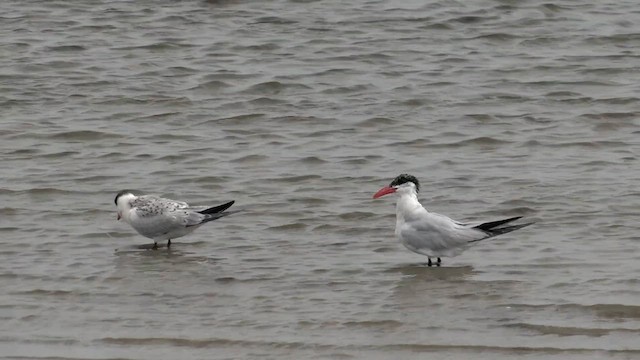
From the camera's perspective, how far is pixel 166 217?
10867 mm

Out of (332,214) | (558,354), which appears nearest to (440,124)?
(332,214)

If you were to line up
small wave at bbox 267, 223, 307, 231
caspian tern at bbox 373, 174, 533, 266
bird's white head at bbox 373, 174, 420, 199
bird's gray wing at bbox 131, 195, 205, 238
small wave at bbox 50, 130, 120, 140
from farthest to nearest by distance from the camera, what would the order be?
small wave at bbox 50, 130, 120, 140 → small wave at bbox 267, 223, 307, 231 → bird's gray wing at bbox 131, 195, 205, 238 → bird's white head at bbox 373, 174, 420, 199 → caspian tern at bbox 373, 174, 533, 266

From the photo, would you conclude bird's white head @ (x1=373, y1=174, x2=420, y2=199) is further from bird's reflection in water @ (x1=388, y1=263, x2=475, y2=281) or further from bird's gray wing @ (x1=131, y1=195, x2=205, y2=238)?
bird's gray wing @ (x1=131, y1=195, x2=205, y2=238)

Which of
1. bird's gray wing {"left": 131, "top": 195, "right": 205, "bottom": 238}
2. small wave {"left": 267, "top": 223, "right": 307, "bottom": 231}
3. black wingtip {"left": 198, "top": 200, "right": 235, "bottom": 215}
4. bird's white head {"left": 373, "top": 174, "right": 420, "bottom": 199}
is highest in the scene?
bird's white head {"left": 373, "top": 174, "right": 420, "bottom": 199}

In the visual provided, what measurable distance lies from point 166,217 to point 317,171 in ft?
8.35

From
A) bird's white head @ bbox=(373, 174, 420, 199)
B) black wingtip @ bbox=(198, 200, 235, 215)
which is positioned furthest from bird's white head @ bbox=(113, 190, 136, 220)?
bird's white head @ bbox=(373, 174, 420, 199)

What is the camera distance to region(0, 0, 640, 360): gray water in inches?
333

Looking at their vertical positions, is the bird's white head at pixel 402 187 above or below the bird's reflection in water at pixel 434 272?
above

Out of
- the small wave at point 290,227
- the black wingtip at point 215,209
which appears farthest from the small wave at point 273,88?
the black wingtip at point 215,209

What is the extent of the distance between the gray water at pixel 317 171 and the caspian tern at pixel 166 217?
0.23m

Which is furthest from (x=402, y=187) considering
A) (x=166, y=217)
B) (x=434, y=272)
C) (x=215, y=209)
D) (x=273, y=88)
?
(x=273, y=88)

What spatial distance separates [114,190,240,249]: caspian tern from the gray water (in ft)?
0.74

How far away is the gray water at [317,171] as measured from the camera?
8453 mm

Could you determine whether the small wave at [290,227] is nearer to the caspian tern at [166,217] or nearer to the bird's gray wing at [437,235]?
the caspian tern at [166,217]
